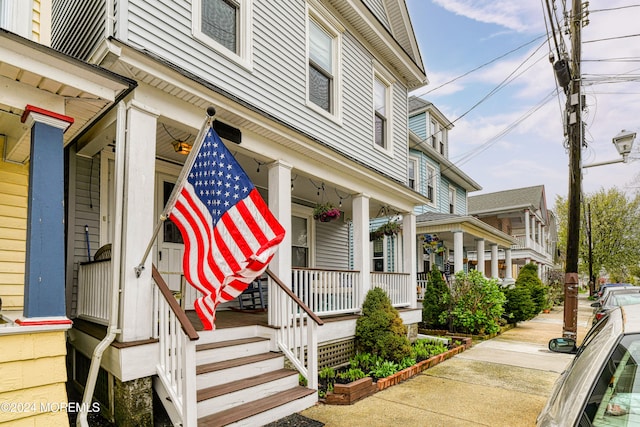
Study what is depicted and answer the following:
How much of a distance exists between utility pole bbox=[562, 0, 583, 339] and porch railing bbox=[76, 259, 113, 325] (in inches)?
345

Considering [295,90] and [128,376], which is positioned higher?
[295,90]

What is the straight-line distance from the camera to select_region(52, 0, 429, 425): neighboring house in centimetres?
407

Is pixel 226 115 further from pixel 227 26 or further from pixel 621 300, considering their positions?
pixel 621 300

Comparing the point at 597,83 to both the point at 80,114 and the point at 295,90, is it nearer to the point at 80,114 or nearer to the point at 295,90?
the point at 295,90

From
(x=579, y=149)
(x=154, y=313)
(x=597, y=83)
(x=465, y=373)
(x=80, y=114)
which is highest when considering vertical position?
(x=597, y=83)

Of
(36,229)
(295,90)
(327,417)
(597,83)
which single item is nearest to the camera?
(36,229)

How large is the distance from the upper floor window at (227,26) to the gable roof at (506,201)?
75.8 ft

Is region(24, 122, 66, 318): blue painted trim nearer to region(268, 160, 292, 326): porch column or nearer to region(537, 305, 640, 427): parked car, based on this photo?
region(268, 160, 292, 326): porch column

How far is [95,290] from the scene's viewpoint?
4797mm

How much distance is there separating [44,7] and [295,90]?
3478 mm

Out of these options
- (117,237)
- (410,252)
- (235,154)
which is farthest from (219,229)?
Answer: (410,252)

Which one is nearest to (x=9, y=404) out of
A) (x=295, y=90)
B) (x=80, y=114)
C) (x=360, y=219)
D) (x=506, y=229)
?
(x=80, y=114)

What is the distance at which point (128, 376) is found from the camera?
12.5ft

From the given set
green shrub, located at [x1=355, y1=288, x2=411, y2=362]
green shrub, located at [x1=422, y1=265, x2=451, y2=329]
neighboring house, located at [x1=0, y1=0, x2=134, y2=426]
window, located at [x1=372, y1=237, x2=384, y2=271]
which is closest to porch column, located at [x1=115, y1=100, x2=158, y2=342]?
neighboring house, located at [x1=0, y1=0, x2=134, y2=426]
